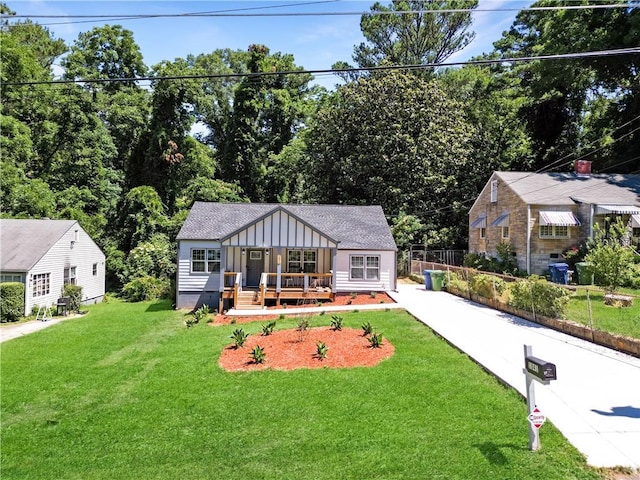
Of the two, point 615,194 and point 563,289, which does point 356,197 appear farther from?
point 563,289

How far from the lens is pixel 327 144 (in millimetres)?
34406

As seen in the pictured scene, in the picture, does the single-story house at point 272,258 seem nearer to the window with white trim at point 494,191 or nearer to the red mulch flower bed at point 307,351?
the red mulch flower bed at point 307,351

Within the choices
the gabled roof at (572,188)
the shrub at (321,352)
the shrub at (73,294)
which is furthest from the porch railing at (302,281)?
the gabled roof at (572,188)

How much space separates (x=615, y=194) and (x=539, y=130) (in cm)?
1467

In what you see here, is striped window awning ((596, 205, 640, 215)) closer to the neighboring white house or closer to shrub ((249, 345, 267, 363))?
shrub ((249, 345, 267, 363))

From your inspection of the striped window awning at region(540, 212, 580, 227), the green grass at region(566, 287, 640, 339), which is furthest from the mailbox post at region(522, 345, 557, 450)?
the striped window awning at region(540, 212, 580, 227)

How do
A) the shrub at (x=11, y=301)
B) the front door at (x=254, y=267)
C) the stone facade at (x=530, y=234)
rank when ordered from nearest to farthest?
1. the shrub at (x=11, y=301)
2. the front door at (x=254, y=267)
3. the stone facade at (x=530, y=234)

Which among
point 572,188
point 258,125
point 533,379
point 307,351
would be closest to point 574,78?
point 572,188

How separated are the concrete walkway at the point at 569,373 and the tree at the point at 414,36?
33414 millimetres

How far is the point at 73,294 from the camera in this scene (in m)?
20.4

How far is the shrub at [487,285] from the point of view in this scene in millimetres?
15727

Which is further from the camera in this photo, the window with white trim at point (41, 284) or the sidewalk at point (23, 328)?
the window with white trim at point (41, 284)

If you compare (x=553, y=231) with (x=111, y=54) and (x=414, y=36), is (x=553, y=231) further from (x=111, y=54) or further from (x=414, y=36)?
(x=111, y=54)

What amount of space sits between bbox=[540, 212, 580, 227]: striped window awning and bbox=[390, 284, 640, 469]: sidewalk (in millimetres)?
10386
